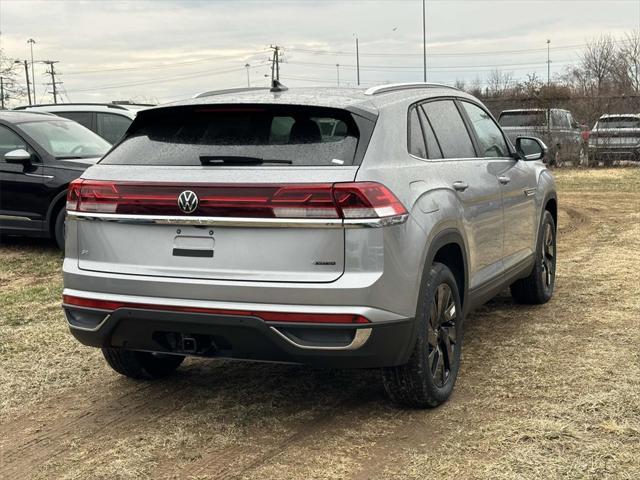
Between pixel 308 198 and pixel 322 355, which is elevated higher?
pixel 308 198

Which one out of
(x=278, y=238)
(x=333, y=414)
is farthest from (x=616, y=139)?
(x=278, y=238)

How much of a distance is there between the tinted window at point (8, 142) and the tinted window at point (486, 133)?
5833 mm

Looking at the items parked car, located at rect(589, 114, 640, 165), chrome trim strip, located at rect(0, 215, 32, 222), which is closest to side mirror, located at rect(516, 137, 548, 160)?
chrome trim strip, located at rect(0, 215, 32, 222)

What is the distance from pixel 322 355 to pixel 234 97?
1487mm

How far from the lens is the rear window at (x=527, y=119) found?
2094 centimetres

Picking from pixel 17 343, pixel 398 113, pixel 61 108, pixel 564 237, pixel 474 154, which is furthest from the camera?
pixel 61 108

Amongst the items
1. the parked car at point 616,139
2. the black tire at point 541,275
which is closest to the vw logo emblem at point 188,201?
the black tire at point 541,275

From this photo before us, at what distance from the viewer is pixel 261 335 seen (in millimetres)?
3645

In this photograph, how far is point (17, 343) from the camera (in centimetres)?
571

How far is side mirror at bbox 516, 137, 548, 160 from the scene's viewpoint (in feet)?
20.1

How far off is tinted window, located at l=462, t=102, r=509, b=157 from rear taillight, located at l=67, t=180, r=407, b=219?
1904 millimetres

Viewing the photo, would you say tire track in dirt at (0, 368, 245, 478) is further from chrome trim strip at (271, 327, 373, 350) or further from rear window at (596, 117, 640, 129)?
rear window at (596, 117, 640, 129)

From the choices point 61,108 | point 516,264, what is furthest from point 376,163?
point 61,108

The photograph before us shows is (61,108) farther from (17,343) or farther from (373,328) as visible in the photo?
(373,328)
